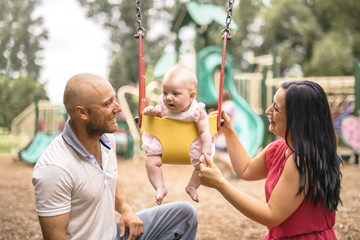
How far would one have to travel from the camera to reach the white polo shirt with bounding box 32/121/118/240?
1.78 meters

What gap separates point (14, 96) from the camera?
48.7 ft

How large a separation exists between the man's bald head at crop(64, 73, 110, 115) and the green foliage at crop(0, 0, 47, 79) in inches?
547

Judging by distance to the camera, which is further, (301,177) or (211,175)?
(211,175)

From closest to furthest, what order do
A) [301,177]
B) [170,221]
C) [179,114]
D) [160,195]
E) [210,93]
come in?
[301,177]
[160,195]
[179,114]
[170,221]
[210,93]

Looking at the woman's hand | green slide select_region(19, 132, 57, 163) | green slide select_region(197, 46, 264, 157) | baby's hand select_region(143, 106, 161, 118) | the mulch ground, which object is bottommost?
green slide select_region(19, 132, 57, 163)

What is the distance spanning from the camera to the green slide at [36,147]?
33.3 ft

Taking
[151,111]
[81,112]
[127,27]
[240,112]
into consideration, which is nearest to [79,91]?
[81,112]

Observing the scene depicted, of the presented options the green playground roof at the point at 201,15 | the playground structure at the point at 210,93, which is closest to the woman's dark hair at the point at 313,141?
the playground structure at the point at 210,93

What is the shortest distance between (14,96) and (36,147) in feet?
17.6

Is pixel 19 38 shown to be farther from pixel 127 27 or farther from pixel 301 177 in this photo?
pixel 301 177

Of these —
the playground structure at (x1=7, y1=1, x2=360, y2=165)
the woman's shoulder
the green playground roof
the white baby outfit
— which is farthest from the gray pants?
the green playground roof

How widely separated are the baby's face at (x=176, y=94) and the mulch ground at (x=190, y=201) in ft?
6.39

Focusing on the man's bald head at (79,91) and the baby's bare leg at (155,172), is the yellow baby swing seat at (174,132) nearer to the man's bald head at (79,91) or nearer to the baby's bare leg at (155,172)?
the baby's bare leg at (155,172)

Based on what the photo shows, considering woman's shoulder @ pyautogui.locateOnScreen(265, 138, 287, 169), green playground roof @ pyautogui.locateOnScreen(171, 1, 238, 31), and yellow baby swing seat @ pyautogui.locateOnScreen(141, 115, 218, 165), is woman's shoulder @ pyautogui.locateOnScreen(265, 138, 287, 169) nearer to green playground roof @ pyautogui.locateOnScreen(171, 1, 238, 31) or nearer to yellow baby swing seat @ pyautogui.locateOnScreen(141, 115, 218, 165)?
yellow baby swing seat @ pyautogui.locateOnScreen(141, 115, 218, 165)
